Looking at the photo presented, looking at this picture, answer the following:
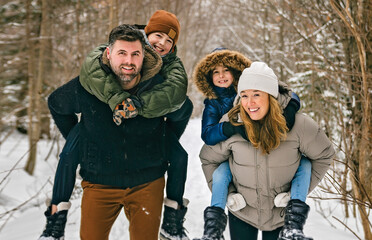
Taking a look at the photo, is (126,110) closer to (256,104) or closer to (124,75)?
(124,75)

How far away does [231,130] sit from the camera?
7.05 ft

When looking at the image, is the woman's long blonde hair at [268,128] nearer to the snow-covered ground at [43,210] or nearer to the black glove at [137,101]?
the black glove at [137,101]

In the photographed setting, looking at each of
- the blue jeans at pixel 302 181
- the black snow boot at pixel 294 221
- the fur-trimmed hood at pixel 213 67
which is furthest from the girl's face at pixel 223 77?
the black snow boot at pixel 294 221

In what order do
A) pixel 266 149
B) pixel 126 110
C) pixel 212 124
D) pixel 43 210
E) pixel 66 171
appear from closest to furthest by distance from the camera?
pixel 126 110
pixel 266 149
pixel 66 171
pixel 212 124
pixel 43 210

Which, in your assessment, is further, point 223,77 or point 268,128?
point 223,77

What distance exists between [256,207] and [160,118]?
3.09 ft

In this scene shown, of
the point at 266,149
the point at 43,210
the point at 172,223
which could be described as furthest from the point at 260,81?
the point at 43,210

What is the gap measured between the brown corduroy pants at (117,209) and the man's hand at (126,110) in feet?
1.78

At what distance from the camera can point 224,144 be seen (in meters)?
2.22

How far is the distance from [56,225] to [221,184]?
45.5 inches

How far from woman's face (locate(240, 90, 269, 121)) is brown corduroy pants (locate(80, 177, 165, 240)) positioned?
0.87 metres

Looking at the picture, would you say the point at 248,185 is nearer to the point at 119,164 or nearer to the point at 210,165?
the point at 210,165

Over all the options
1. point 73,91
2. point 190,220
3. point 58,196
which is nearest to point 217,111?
point 73,91

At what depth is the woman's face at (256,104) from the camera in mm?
2062
